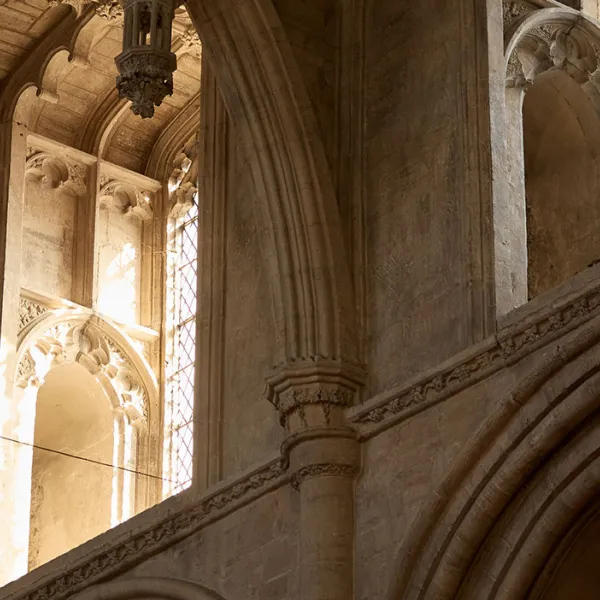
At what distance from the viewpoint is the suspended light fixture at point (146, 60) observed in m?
12.6

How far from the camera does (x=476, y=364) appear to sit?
1196cm

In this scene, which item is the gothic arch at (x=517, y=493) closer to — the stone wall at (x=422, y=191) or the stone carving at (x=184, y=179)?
the stone wall at (x=422, y=191)

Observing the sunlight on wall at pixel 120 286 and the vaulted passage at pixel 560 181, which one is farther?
the sunlight on wall at pixel 120 286

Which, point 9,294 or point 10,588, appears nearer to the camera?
point 10,588

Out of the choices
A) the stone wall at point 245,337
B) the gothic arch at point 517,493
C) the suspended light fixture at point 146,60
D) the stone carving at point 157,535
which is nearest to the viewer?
the gothic arch at point 517,493

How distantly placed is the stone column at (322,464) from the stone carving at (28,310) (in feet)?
13.7

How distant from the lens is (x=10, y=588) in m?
14.9

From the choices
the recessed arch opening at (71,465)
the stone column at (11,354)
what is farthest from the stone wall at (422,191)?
the recessed arch opening at (71,465)

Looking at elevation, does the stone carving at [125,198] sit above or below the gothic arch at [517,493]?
above

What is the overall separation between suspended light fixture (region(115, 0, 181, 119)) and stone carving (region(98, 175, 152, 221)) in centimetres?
504

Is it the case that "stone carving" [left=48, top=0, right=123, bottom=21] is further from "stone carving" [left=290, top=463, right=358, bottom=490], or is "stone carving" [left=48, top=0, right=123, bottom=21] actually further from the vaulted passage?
"stone carving" [left=290, top=463, right=358, bottom=490]

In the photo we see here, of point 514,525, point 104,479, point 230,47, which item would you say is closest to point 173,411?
point 104,479

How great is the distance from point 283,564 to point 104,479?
13.8 feet

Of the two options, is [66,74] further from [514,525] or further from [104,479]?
[514,525]
